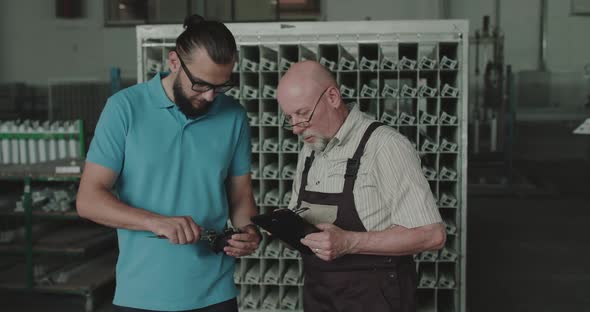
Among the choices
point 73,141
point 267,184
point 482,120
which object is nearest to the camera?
point 267,184

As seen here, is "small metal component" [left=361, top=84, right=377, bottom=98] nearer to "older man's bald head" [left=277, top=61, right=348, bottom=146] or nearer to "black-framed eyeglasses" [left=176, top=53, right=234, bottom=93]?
"older man's bald head" [left=277, top=61, right=348, bottom=146]

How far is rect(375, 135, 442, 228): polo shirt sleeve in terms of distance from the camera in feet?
6.40

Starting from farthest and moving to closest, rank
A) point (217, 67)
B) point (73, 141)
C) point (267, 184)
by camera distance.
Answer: point (73, 141), point (267, 184), point (217, 67)

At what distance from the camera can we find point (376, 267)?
6.80 ft

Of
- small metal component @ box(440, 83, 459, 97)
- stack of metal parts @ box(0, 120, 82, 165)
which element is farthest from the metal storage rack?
stack of metal parts @ box(0, 120, 82, 165)

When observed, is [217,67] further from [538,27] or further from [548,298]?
[538,27]

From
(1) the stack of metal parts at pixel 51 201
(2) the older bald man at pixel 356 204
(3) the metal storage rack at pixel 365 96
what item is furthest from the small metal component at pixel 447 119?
(1) the stack of metal parts at pixel 51 201

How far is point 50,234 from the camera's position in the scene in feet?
17.4

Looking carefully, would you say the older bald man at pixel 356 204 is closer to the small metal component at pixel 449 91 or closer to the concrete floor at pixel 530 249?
the small metal component at pixel 449 91

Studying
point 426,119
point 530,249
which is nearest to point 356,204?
point 426,119

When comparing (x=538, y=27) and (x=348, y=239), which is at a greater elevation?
(x=538, y=27)

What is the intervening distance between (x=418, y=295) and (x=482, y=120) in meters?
7.40

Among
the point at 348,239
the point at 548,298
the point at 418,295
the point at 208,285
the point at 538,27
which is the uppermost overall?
the point at 538,27

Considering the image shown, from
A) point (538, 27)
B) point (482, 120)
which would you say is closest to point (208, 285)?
point (482, 120)
